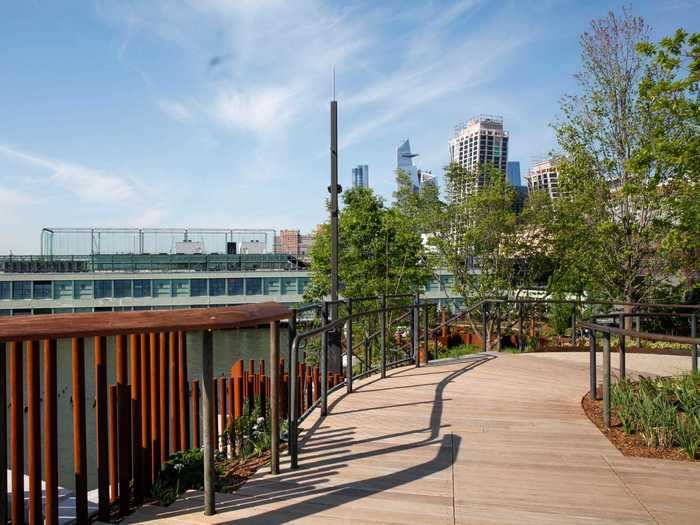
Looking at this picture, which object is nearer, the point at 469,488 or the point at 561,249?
the point at 469,488

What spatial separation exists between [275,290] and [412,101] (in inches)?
920

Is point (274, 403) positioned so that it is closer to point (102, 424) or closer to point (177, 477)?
point (177, 477)

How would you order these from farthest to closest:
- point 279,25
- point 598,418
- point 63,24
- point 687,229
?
1. point 279,25
2. point 687,229
3. point 63,24
4. point 598,418

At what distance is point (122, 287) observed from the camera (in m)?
37.0

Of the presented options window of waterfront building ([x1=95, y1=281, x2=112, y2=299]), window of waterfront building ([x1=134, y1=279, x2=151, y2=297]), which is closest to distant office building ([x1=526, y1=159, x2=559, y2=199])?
window of waterfront building ([x1=134, y1=279, x2=151, y2=297])

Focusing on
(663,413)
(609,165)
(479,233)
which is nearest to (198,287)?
(479,233)

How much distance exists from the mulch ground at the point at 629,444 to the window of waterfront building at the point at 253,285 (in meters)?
34.3

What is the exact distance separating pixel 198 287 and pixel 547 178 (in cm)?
2574

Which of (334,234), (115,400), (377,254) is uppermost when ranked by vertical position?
(334,234)

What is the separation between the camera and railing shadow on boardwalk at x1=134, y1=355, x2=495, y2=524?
3.42 m

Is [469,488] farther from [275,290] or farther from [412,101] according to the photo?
[275,290]

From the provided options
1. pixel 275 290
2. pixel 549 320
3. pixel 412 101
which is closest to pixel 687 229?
pixel 549 320

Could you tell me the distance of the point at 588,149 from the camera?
15.1 meters

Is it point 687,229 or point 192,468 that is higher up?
point 687,229
